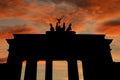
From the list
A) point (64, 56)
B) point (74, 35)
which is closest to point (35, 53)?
point (64, 56)

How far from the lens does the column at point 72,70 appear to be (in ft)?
96.4

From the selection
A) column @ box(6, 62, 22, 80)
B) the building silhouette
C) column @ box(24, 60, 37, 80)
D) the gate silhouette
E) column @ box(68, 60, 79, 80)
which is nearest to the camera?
column @ box(6, 62, 22, 80)

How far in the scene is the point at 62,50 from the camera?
3061 centimetres

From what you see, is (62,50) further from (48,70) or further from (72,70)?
(48,70)

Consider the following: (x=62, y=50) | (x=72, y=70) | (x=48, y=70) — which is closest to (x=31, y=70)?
(x=48, y=70)

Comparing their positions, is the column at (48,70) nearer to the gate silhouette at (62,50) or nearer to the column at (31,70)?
the gate silhouette at (62,50)

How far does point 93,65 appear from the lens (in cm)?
3008

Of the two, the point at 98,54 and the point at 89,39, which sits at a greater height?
the point at 89,39

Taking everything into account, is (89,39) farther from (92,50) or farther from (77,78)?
(77,78)

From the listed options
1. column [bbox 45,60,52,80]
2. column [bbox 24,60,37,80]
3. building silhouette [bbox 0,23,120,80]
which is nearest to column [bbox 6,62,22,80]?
building silhouette [bbox 0,23,120,80]

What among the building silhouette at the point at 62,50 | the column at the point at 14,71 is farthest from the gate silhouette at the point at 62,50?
the column at the point at 14,71

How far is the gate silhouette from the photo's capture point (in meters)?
29.9

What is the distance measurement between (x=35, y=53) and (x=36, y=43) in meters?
1.46

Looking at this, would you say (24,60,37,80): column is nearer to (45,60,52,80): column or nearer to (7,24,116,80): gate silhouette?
(7,24,116,80): gate silhouette
